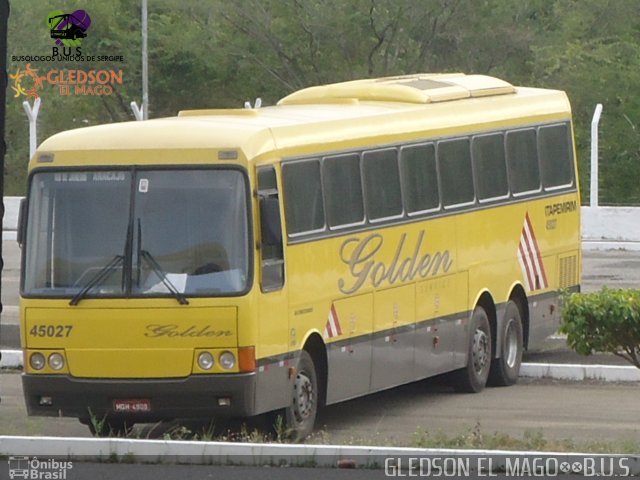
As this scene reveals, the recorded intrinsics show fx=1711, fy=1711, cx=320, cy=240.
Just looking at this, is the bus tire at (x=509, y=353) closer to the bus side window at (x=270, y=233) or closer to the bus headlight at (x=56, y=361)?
the bus side window at (x=270, y=233)

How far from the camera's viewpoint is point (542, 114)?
19.8 m

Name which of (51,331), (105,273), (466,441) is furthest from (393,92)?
(466,441)

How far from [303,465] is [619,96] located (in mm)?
37028

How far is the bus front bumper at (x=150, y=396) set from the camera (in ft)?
42.7

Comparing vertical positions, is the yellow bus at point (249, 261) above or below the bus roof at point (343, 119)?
below

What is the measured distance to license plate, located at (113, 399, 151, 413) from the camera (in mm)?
13062

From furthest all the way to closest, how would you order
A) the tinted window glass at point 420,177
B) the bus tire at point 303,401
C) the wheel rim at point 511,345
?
the wheel rim at point 511,345 < the tinted window glass at point 420,177 < the bus tire at point 303,401

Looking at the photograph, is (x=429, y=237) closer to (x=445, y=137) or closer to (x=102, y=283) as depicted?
(x=445, y=137)

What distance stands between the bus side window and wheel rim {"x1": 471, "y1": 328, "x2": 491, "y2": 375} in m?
4.60

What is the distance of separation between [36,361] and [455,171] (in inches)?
228

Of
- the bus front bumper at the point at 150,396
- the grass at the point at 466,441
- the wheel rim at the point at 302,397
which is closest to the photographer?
the grass at the point at 466,441

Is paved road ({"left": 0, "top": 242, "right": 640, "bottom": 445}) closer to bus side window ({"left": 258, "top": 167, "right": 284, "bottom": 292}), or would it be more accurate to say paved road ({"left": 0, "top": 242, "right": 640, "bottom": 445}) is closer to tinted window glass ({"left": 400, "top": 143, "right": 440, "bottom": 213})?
bus side window ({"left": 258, "top": 167, "right": 284, "bottom": 292})

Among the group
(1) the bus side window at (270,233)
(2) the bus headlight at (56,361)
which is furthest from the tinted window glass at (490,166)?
(2) the bus headlight at (56,361)

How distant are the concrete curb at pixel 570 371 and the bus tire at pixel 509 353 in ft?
1.00
